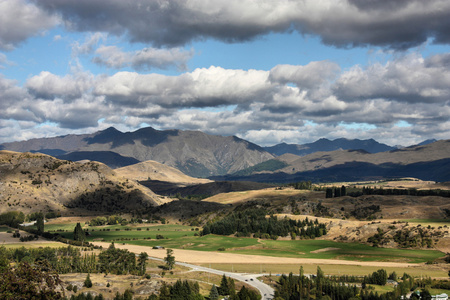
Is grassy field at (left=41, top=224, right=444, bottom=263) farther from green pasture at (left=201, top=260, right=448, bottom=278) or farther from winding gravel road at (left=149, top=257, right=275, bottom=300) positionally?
winding gravel road at (left=149, top=257, right=275, bottom=300)

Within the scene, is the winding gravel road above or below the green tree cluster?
below

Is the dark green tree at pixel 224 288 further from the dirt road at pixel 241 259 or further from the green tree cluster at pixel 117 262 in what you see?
the dirt road at pixel 241 259

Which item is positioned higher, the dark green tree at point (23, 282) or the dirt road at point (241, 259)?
the dark green tree at point (23, 282)

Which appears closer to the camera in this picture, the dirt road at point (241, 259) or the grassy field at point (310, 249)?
the dirt road at point (241, 259)

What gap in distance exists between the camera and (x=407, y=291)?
9181 centimetres

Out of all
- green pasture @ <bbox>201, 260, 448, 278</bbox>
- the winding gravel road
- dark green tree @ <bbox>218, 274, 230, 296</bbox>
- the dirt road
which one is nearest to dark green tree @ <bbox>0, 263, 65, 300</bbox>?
the winding gravel road

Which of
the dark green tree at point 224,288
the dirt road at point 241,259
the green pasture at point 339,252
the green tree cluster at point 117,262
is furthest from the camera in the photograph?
the green pasture at point 339,252

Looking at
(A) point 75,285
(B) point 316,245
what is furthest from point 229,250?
(A) point 75,285

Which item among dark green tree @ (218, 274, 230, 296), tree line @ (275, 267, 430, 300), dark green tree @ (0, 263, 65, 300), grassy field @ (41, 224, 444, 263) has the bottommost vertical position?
grassy field @ (41, 224, 444, 263)

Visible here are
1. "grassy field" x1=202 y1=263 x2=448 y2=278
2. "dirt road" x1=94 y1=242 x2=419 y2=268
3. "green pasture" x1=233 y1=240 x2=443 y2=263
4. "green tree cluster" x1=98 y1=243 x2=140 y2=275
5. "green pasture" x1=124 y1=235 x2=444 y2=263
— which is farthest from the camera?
"green pasture" x1=124 y1=235 x2=444 y2=263

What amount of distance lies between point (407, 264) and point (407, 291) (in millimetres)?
47408

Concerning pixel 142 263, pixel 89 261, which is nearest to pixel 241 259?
pixel 142 263

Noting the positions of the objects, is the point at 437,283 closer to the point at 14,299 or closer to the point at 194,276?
the point at 194,276

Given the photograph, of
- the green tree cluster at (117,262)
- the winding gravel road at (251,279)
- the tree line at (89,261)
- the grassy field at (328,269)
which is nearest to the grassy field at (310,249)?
the grassy field at (328,269)
